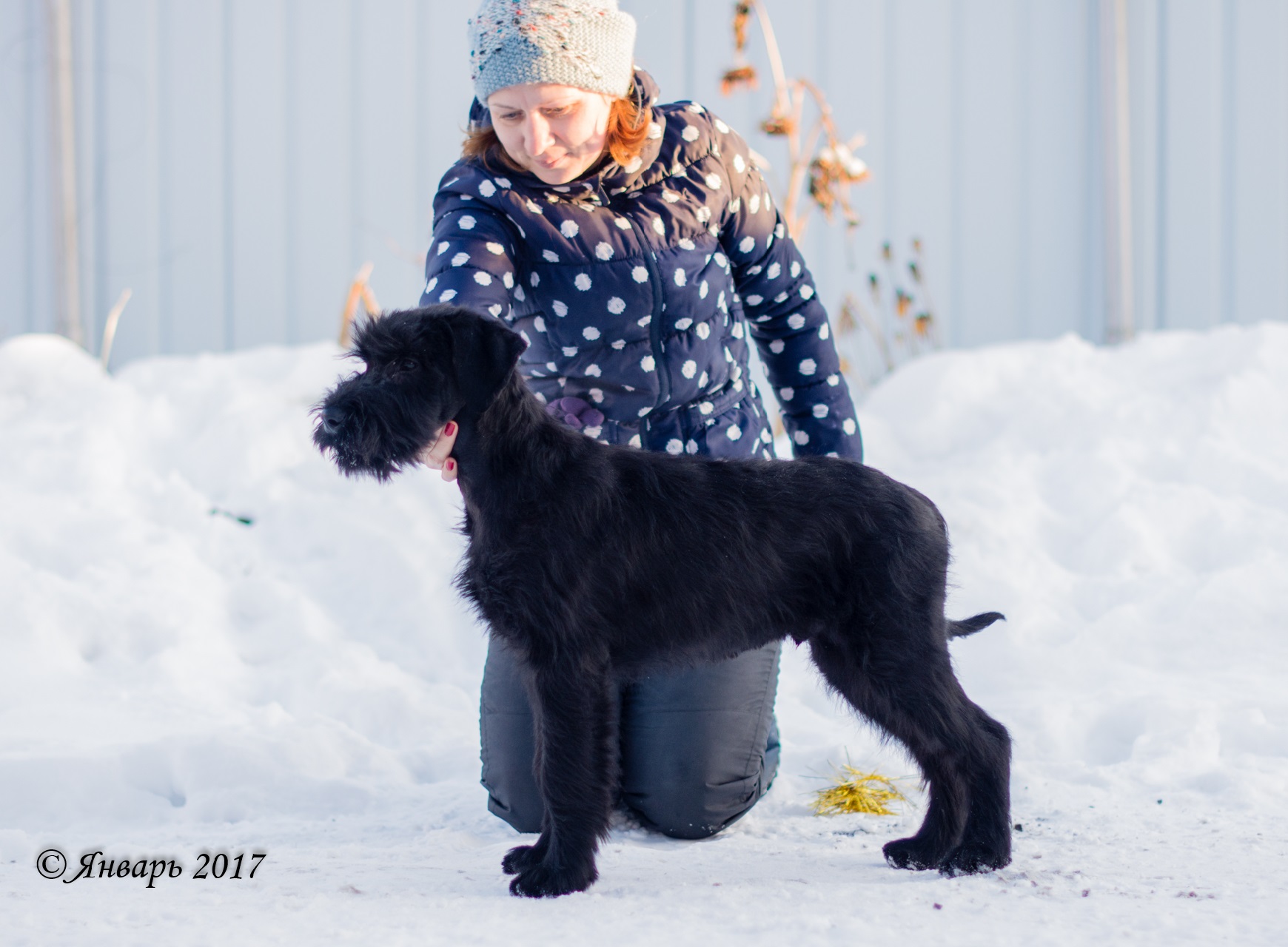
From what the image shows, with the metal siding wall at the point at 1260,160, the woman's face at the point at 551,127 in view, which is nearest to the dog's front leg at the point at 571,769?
the woman's face at the point at 551,127

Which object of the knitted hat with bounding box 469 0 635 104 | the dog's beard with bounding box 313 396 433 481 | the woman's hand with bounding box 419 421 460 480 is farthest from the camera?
the knitted hat with bounding box 469 0 635 104

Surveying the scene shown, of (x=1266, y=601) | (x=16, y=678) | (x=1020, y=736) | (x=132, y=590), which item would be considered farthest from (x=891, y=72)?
(x=16, y=678)

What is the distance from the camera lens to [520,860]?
2088 millimetres

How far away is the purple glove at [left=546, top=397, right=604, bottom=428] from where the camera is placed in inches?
103

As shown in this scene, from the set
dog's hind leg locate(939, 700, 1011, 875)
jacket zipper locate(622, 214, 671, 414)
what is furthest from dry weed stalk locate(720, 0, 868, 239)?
dog's hind leg locate(939, 700, 1011, 875)

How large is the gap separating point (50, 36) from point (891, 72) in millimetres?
4138

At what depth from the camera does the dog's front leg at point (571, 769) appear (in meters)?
1.96

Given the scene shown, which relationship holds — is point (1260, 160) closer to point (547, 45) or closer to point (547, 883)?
point (547, 45)

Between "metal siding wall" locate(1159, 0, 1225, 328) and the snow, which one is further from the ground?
"metal siding wall" locate(1159, 0, 1225, 328)

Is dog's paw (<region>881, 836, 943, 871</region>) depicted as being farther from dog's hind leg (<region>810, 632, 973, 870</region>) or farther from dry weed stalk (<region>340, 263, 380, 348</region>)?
dry weed stalk (<region>340, 263, 380, 348</region>)

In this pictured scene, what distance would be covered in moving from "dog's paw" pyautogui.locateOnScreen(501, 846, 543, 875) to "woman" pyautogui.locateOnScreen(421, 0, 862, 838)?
0.42 m

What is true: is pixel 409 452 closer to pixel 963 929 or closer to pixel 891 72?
pixel 963 929

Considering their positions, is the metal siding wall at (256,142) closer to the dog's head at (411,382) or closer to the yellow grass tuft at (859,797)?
the dog's head at (411,382)

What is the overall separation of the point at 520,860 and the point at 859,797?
3.07 feet
